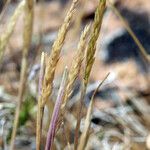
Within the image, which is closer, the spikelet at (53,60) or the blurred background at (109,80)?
the spikelet at (53,60)

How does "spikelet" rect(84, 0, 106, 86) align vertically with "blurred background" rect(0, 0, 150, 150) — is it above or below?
above

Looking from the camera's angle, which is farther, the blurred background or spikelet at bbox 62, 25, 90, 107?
the blurred background

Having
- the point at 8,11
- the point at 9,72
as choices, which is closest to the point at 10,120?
the point at 9,72

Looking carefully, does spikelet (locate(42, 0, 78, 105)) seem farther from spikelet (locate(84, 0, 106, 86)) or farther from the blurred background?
the blurred background

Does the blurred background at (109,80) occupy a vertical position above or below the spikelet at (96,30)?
below

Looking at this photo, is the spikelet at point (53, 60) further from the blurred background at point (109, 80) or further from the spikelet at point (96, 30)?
the blurred background at point (109, 80)

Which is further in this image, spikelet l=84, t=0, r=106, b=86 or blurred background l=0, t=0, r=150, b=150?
blurred background l=0, t=0, r=150, b=150

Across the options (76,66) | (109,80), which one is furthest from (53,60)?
(109,80)

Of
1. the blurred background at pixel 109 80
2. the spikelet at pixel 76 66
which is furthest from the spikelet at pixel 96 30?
the blurred background at pixel 109 80

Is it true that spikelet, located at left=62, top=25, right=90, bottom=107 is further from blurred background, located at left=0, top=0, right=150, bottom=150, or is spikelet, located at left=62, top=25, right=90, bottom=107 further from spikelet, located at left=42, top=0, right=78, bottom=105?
blurred background, located at left=0, top=0, right=150, bottom=150

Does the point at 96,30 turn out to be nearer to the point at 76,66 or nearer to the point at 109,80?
the point at 76,66

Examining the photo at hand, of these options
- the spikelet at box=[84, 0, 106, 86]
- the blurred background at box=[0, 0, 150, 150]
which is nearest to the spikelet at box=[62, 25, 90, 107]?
the spikelet at box=[84, 0, 106, 86]

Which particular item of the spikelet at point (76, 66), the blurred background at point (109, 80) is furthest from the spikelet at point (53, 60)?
the blurred background at point (109, 80)
